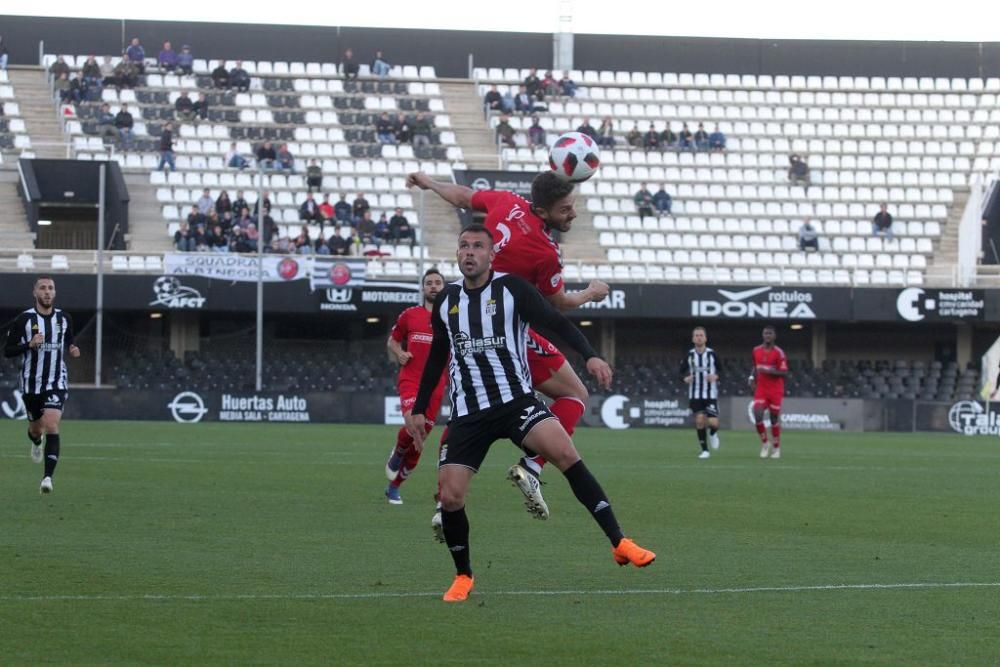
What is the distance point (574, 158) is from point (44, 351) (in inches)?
296

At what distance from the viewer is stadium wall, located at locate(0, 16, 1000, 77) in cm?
5675

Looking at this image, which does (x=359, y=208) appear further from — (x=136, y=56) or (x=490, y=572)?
(x=490, y=572)

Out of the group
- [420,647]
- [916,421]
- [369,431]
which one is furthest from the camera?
[916,421]

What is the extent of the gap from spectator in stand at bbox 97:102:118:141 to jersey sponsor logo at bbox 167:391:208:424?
Result: 1216cm

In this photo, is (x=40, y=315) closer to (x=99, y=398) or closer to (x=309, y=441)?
(x=309, y=441)

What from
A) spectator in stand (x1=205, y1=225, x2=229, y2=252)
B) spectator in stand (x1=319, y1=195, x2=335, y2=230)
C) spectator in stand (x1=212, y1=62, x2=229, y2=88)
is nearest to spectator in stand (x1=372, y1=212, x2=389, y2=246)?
spectator in stand (x1=319, y1=195, x2=335, y2=230)

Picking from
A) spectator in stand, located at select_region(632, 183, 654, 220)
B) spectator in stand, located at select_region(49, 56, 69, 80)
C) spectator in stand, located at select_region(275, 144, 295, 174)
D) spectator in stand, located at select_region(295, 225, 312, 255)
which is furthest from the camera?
spectator in stand, located at select_region(49, 56, 69, 80)

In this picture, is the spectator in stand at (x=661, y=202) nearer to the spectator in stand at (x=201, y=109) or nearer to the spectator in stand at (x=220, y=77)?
the spectator in stand at (x=201, y=109)

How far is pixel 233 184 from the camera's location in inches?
1941

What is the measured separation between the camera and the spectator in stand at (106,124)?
161 ft

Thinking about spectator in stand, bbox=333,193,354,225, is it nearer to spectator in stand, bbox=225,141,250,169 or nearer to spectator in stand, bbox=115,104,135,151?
spectator in stand, bbox=225,141,250,169

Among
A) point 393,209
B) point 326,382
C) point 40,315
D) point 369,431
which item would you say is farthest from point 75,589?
point 393,209

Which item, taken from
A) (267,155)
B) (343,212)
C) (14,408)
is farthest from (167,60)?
(14,408)

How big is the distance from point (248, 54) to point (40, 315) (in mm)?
42182
